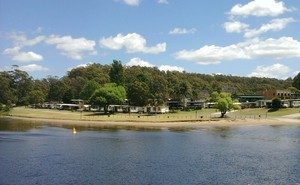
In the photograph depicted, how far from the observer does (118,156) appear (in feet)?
172

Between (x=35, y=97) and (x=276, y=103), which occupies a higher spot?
(x=35, y=97)

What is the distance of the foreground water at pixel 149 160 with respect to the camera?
38.8 meters

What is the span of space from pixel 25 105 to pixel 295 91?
136954 mm

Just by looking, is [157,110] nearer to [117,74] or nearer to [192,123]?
[117,74]

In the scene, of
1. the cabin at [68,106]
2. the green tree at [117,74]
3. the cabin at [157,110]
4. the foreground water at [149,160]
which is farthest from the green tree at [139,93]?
the foreground water at [149,160]

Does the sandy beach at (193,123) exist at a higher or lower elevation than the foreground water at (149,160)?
higher

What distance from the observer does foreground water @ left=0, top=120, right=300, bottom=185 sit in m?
38.8

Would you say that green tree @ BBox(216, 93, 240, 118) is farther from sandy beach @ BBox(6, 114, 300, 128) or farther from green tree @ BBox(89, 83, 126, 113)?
green tree @ BBox(89, 83, 126, 113)

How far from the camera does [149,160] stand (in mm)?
49594

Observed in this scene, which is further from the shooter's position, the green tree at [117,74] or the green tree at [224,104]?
the green tree at [117,74]

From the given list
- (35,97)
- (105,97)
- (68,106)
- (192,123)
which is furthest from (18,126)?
(35,97)

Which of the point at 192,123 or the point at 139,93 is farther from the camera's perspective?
the point at 139,93

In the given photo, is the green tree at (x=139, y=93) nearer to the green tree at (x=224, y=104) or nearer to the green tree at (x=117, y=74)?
the green tree at (x=117, y=74)

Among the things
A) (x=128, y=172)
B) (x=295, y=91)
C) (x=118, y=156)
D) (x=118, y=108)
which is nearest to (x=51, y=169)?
(x=128, y=172)
